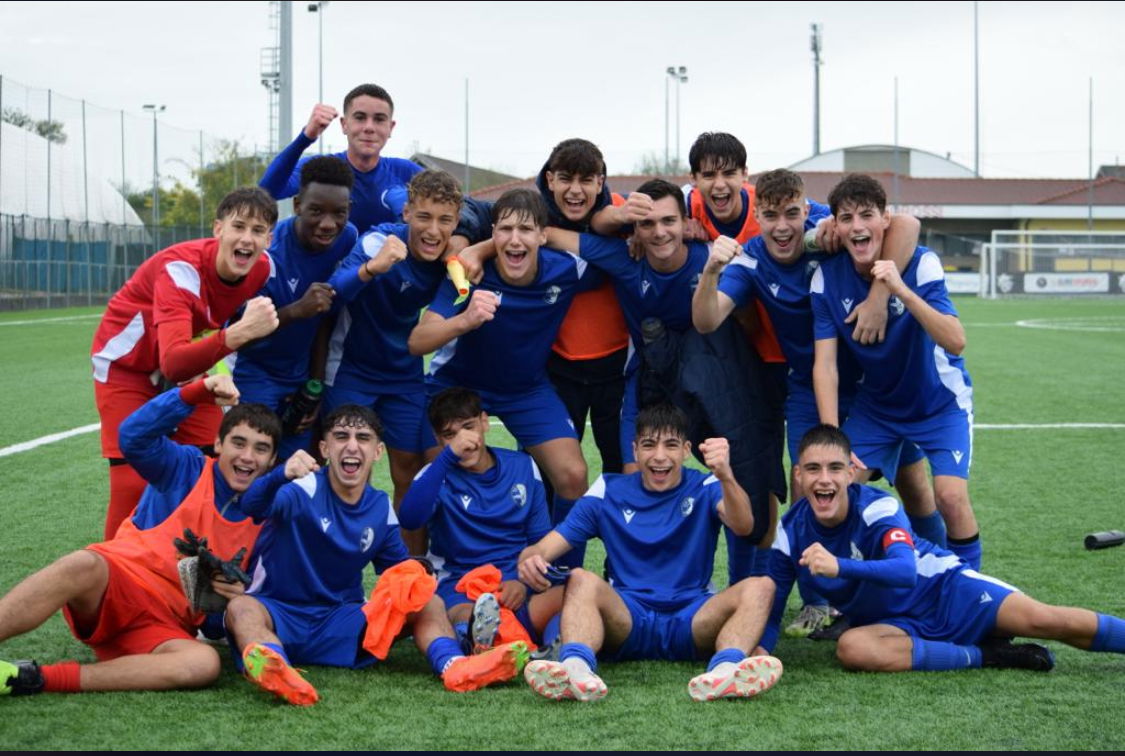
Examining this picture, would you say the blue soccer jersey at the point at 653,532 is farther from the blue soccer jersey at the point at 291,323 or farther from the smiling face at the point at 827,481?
the blue soccer jersey at the point at 291,323

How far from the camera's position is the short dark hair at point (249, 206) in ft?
16.1

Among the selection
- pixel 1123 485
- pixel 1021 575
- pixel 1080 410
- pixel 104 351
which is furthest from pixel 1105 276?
pixel 104 351

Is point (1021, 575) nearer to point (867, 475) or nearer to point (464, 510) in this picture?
point (867, 475)

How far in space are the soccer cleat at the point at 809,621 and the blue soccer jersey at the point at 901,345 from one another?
2.80ft

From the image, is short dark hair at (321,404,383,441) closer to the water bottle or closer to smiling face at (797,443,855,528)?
the water bottle

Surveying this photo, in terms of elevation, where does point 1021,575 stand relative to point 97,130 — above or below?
below

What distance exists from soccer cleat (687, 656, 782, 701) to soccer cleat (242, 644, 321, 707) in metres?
1.20

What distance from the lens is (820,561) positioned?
13.7 ft

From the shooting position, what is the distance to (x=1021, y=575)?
18.8 ft

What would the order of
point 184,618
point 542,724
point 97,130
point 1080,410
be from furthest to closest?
point 97,130 → point 1080,410 → point 184,618 → point 542,724

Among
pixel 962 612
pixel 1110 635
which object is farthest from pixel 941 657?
pixel 1110 635

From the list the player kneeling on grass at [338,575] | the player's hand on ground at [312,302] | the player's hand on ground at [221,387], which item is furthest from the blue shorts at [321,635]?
the player's hand on ground at [312,302]

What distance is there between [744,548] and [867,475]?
0.59 m

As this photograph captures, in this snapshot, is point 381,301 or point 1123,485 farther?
point 1123,485
